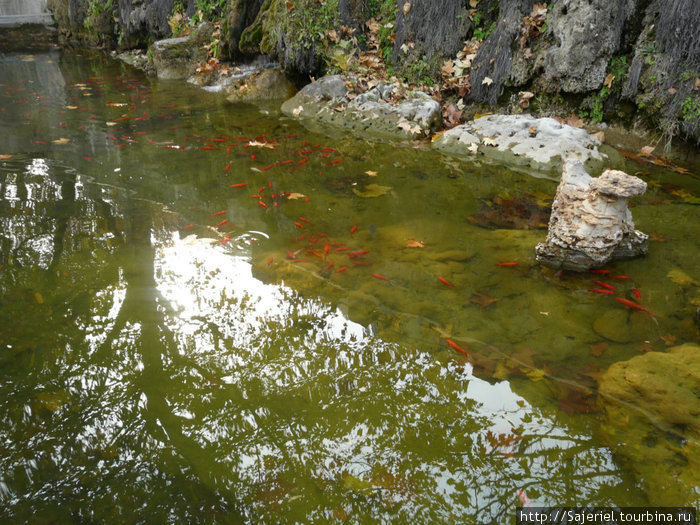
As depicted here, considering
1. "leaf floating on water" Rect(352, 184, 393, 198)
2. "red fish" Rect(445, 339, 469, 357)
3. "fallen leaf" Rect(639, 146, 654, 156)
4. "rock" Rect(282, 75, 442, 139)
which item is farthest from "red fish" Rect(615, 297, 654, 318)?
"rock" Rect(282, 75, 442, 139)

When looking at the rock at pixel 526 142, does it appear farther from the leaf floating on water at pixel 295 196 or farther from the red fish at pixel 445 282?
the red fish at pixel 445 282

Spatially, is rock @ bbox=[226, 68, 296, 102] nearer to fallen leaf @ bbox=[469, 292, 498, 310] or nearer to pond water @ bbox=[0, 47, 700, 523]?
pond water @ bbox=[0, 47, 700, 523]

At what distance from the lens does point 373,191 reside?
4.83 metres

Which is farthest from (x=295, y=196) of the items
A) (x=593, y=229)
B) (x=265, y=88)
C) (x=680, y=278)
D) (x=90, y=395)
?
(x=265, y=88)

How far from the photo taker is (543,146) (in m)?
5.52

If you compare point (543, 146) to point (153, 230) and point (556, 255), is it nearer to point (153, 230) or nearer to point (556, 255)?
point (556, 255)

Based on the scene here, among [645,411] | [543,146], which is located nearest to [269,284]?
[645,411]

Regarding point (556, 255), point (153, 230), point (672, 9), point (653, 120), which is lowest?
point (153, 230)

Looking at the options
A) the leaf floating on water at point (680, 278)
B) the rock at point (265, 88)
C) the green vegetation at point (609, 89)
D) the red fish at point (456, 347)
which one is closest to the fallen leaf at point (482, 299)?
A: the red fish at point (456, 347)

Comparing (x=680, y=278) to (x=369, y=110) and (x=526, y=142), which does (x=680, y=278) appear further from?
(x=369, y=110)

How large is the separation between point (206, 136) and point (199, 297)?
4.03 m

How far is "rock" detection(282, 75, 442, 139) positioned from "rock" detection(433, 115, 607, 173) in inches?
24.2

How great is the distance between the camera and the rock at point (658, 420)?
6.31 ft

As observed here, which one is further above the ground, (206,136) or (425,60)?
(425,60)
